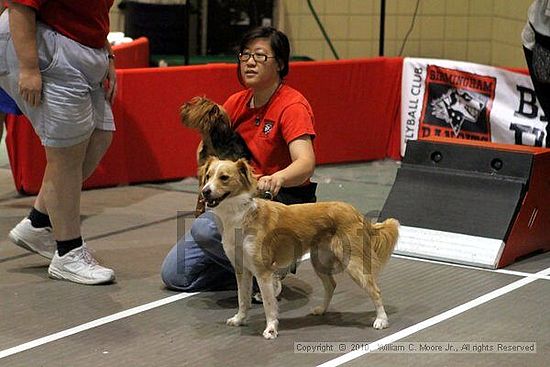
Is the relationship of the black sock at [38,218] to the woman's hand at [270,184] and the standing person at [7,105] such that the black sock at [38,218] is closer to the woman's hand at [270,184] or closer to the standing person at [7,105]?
the standing person at [7,105]

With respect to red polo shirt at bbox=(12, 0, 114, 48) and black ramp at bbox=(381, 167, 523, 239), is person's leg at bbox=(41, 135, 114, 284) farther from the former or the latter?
black ramp at bbox=(381, 167, 523, 239)

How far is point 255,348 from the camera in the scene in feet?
13.5

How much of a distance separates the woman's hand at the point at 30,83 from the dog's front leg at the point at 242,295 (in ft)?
3.85

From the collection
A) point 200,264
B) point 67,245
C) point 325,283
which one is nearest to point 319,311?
point 325,283

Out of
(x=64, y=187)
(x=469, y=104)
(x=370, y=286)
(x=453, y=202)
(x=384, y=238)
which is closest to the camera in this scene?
(x=370, y=286)

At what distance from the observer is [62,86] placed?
466 centimetres

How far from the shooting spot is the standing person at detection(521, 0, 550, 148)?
19.8 ft

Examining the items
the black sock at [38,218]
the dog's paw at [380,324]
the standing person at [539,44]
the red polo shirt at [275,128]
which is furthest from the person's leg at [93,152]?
the standing person at [539,44]

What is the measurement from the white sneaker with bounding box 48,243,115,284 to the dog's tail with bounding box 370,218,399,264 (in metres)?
1.30

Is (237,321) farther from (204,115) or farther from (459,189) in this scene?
(459,189)

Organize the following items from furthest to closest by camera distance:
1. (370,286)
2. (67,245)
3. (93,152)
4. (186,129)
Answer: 1. (186,129)
2. (93,152)
3. (67,245)
4. (370,286)

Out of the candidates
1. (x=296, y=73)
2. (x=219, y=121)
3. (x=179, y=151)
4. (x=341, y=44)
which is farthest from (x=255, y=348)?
(x=341, y=44)

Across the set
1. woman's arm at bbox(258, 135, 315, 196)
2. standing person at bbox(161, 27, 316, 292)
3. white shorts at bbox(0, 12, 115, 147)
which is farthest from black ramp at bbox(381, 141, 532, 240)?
white shorts at bbox(0, 12, 115, 147)

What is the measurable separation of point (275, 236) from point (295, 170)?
30 cm
